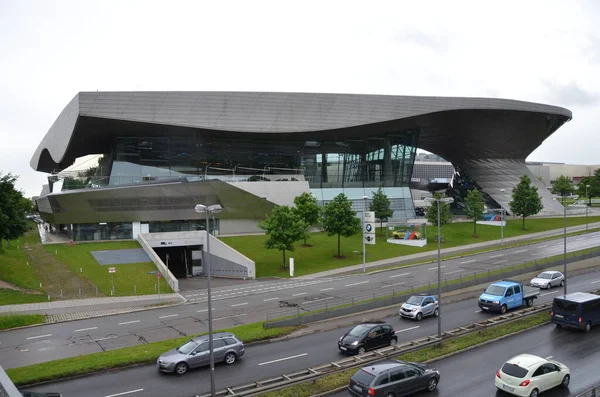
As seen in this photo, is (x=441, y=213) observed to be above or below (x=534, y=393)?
above

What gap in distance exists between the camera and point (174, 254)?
5331cm

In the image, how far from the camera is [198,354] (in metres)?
18.6

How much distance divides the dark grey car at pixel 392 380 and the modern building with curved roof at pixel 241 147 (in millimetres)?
46737

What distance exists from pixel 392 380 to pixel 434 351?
17.0 ft

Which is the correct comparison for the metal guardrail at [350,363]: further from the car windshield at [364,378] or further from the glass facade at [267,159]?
the glass facade at [267,159]

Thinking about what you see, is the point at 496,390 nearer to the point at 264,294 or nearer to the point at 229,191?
the point at 264,294

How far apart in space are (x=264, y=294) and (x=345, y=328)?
11.6 metres

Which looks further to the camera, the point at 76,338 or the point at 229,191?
the point at 229,191

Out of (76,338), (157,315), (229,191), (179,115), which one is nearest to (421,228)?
(229,191)

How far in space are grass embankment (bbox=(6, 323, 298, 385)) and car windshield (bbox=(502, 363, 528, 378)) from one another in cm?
1112

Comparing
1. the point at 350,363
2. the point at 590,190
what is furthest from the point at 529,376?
the point at 590,190

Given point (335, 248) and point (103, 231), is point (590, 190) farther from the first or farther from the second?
point (103, 231)

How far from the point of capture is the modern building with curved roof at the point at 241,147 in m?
56.9

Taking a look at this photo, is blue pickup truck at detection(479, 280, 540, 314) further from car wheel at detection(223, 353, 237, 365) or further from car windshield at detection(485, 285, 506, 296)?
car wheel at detection(223, 353, 237, 365)
